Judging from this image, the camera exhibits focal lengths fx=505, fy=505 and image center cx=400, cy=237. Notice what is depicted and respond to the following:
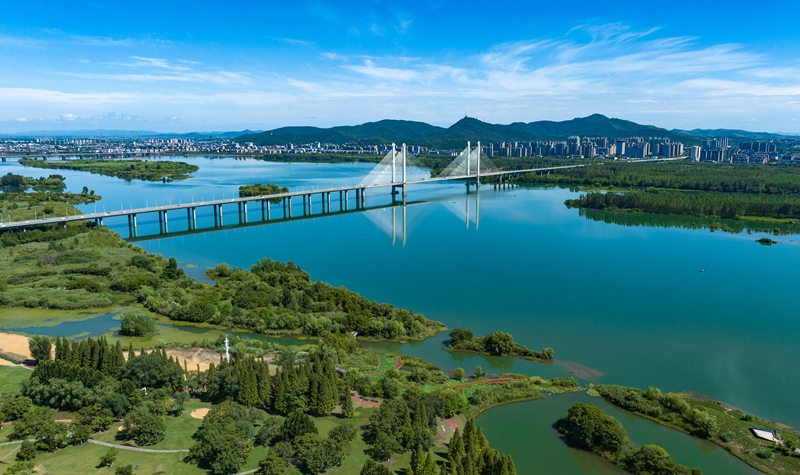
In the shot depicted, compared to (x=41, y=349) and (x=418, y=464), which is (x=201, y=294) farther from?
(x=418, y=464)

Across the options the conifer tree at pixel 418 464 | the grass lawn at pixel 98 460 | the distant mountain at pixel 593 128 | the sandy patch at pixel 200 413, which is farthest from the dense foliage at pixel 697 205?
the distant mountain at pixel 593 128

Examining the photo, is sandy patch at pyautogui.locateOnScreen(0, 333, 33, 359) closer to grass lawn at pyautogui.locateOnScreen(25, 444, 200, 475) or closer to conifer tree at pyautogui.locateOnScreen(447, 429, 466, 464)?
grass lawn at pyautogui.locateOnScreen(25, 444, 200, 475)

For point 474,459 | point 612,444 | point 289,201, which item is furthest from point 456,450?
point 289,201

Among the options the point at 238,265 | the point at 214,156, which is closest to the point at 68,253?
the point at 238,265

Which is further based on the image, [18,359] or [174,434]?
[18,359]

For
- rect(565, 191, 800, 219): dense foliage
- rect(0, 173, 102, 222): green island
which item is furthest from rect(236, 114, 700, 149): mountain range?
rect(0, 173, 102, 222): green island

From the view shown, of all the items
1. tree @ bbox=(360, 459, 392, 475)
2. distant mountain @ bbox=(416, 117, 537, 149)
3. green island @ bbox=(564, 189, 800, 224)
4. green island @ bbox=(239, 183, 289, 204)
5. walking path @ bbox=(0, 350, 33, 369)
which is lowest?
walking path @ bbox=(0, 350, 33, 369)
